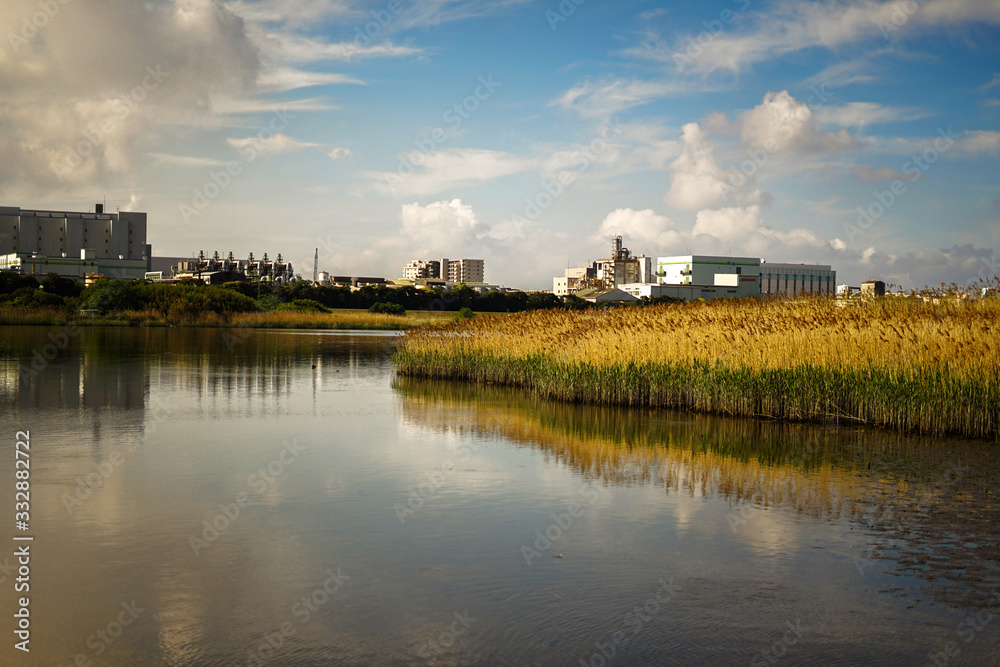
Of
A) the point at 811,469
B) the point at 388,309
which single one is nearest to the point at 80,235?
the point at 388,309

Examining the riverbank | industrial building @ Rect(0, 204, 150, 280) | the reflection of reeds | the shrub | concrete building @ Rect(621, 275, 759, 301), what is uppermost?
industrial building @ Rect(0, 204, 150, 280)

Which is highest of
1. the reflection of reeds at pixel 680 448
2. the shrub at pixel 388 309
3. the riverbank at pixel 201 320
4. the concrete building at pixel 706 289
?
the concrete building at pixel 706 289

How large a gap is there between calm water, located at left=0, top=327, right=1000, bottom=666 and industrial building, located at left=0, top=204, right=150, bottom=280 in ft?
494

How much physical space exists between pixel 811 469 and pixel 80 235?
184m

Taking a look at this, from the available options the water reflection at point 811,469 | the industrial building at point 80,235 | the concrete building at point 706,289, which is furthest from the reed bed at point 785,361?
the industrial building at point 80,235

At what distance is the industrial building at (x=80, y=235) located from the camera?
521ft

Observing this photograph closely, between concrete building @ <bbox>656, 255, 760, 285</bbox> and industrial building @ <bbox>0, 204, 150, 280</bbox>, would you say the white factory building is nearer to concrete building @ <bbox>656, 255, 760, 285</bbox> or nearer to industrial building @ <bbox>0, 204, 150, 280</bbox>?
concrete building @ <bbox>656, 255, 760, 285</bbox>

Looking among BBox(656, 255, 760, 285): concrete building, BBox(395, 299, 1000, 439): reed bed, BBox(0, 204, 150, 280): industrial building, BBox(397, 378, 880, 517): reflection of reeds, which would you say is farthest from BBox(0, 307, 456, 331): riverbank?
BBox(656, 255, 760, 285): concrete building

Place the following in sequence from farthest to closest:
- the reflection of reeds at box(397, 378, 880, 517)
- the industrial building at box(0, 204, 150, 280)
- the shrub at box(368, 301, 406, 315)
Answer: the industrial building at box(0, 204, 150, 280)
the shrub at box(368, 301, 406, 315)
the reflection of reeds at box(397, 378, 880, 517)

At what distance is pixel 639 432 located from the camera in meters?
17.3

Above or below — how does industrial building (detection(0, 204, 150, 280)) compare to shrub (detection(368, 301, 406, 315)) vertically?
above

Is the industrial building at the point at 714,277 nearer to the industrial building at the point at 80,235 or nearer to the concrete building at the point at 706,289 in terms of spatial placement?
the concrete building at the point at 706,289

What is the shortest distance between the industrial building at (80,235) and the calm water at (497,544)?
150611 millimetres

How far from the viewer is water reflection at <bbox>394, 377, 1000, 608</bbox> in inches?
344
